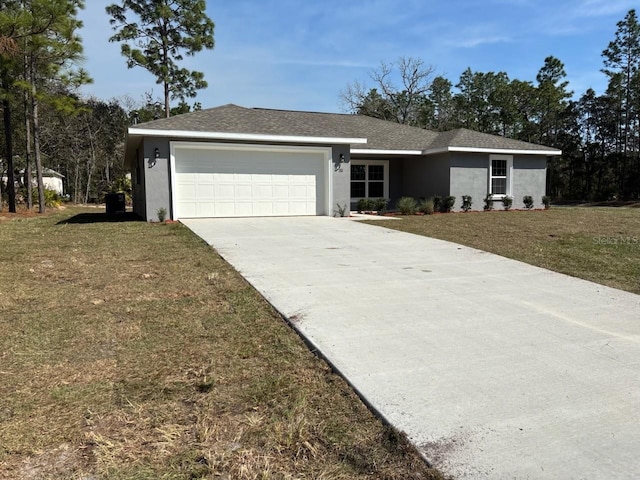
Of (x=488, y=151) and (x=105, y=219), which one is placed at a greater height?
(x=488, y=151)

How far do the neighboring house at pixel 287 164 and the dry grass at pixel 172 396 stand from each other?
8.69 m

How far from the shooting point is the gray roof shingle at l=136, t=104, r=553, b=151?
14.3m

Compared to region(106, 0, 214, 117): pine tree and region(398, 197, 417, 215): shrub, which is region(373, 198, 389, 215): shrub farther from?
region(106, 0, 214, 117): pine tree

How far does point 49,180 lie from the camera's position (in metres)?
40.3

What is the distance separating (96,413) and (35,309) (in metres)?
2.70

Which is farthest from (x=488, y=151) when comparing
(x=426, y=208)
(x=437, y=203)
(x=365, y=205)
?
(x=365, y=205)

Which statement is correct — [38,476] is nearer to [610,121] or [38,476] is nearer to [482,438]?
[482,438]

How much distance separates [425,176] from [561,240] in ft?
32.5

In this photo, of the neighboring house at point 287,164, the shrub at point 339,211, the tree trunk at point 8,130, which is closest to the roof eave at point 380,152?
the neighboring house at point 287,164

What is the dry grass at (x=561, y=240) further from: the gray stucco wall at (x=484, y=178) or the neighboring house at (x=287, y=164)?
the gray stucco wall at (x=484, y=178)

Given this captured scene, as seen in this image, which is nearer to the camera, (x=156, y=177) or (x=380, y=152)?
(x=156, y=177)

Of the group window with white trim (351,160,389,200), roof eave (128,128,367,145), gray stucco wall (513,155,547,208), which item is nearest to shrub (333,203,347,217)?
roof eave (128,128,367,145)

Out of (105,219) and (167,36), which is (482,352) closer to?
(105,219)

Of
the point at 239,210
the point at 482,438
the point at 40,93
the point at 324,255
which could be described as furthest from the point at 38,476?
the point at 40,93
